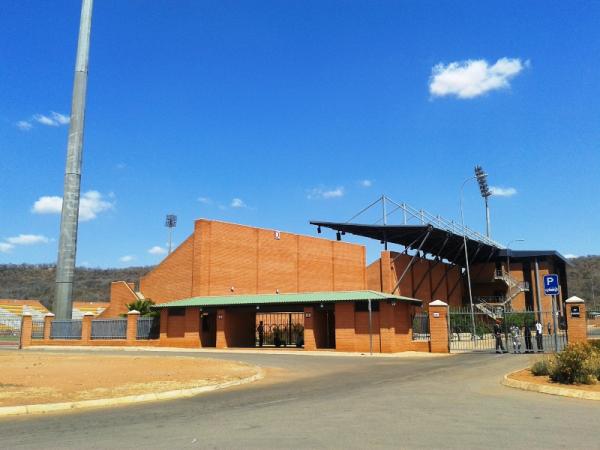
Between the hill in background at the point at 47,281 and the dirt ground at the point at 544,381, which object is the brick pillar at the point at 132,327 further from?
the hill in background at the point at 47,281

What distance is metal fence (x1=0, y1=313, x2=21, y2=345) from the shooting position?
179 feet

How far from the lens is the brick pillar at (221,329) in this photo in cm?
3575

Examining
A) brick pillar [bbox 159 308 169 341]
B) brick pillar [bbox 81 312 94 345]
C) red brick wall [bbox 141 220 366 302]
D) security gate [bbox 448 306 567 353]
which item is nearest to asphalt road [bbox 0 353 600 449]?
security gate [bbox 448 306 567 353]

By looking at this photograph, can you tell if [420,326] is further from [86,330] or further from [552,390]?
[86,330]

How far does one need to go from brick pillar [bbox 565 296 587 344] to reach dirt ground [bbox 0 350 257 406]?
16.0m

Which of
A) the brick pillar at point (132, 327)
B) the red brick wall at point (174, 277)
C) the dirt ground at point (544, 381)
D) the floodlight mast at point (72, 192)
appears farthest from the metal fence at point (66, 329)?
the dirt ground at point (544, 381)

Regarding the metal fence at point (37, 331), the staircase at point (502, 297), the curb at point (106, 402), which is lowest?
the curb at point (106, 402)

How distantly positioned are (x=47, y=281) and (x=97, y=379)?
11368 centimetres

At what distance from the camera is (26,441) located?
805cm

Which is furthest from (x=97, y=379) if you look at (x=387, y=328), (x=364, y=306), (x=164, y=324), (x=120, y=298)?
(x=120, y=298)

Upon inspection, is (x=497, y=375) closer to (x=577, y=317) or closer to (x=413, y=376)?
(x=413, y=376)

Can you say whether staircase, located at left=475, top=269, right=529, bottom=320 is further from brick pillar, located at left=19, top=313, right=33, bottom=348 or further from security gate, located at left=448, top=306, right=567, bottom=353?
brick pillar, located at left=19, top=313, right=33, bottom=348

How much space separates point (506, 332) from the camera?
30.5m

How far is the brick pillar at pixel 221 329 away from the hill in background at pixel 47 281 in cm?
6862
